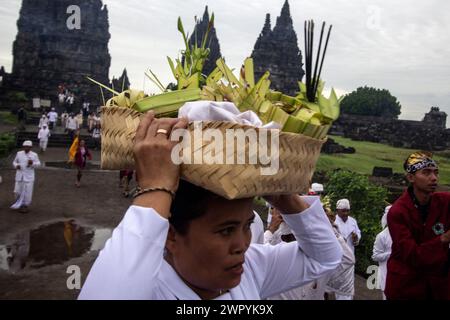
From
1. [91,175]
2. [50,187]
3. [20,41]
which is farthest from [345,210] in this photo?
[20,41]

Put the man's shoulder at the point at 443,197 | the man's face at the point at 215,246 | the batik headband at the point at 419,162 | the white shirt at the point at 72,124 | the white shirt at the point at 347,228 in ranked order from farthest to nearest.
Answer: the white shirt at the point at 72,124 < the white shirt at the point at 347,228 < the batik headband at the point at 419,162 < the man's shoulder at the point at 443,197 < the man's face at the point at 215,246

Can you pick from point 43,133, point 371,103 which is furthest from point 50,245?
point 371,103

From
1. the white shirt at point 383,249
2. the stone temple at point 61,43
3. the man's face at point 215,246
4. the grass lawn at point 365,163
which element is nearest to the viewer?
the man's face at point 215,246

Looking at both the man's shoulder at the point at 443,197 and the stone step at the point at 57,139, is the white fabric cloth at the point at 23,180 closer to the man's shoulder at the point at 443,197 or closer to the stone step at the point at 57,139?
the man's shoulder at the point at 443,197

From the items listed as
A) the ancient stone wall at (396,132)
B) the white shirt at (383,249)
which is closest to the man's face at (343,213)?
the white shirt at (383,249)

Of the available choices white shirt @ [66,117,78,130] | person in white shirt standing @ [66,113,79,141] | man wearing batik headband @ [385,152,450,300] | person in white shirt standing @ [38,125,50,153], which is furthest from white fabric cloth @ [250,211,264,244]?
white shirt @ [66,117,78,130]

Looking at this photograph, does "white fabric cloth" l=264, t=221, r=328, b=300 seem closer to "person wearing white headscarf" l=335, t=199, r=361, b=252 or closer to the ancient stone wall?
"person wearing white headscarf" l=335, t=199, r=361, b=252

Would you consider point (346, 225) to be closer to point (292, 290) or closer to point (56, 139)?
point (292, 290)

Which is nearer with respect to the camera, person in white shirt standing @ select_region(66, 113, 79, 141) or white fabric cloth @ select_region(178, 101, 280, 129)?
white fabric cloth @ select_region(178, 101, 280, 129)

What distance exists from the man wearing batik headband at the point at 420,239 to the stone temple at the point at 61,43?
129ft

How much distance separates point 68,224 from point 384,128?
104 feet

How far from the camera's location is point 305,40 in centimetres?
153

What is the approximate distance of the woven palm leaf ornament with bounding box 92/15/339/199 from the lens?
1234 millimetres

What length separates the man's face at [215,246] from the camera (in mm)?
1419
